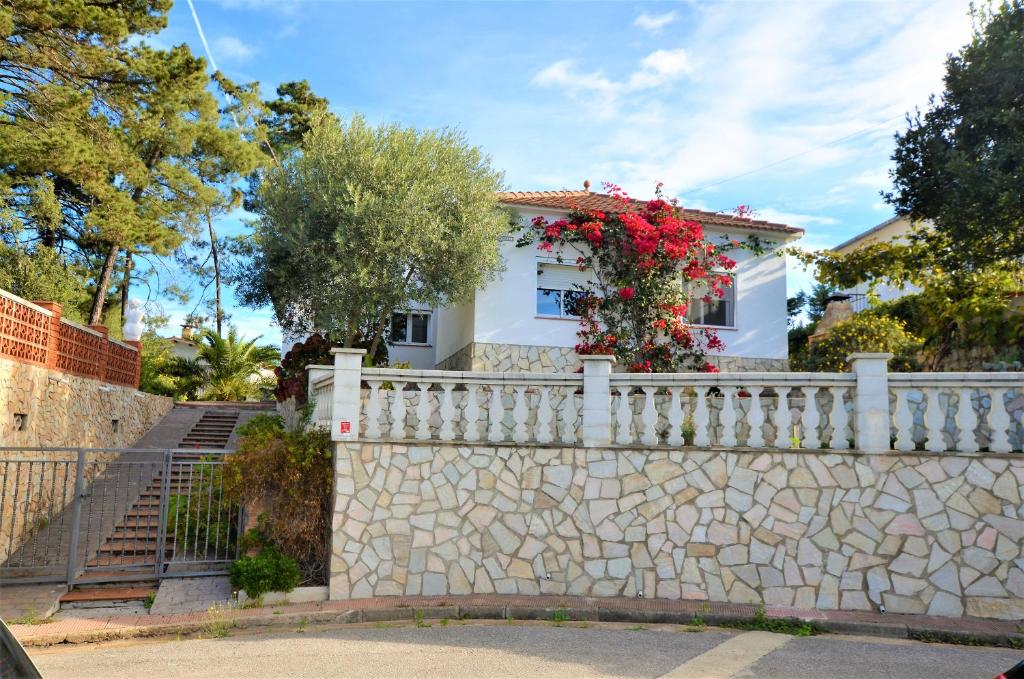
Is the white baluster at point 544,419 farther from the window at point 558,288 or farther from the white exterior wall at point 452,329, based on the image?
the window at point 558,288

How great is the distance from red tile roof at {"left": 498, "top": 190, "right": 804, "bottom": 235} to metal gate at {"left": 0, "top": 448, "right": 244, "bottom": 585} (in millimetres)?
8186

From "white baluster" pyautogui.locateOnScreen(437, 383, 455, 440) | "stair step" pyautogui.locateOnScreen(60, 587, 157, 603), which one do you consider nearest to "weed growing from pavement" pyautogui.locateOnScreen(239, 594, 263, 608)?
"stair step" pyautogui.locateOnScreen(60, 587, 157, 603)

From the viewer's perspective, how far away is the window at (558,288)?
1534 centimetres

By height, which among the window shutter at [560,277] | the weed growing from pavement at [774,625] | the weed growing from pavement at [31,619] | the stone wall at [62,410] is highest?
the window shutter at [560,277]

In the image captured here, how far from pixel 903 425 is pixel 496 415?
14.8 feet

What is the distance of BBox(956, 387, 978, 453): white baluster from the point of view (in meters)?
7.59

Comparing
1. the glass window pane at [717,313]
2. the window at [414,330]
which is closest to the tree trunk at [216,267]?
the window at [414,330]

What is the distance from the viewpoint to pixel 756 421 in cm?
807

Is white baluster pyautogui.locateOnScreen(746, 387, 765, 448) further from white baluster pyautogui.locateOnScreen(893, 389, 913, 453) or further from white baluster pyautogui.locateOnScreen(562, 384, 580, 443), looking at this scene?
white baluster pyautogui.locateOnScreen(562, 384, 580, 443)

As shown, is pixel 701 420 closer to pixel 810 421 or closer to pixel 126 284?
pixel 810 421

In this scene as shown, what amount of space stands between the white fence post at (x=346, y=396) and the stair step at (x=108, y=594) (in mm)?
2913

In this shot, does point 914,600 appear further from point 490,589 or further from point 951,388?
point 490,589

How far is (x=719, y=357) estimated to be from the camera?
15734 mm

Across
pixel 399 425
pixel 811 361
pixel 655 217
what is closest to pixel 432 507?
pixel 399 425
